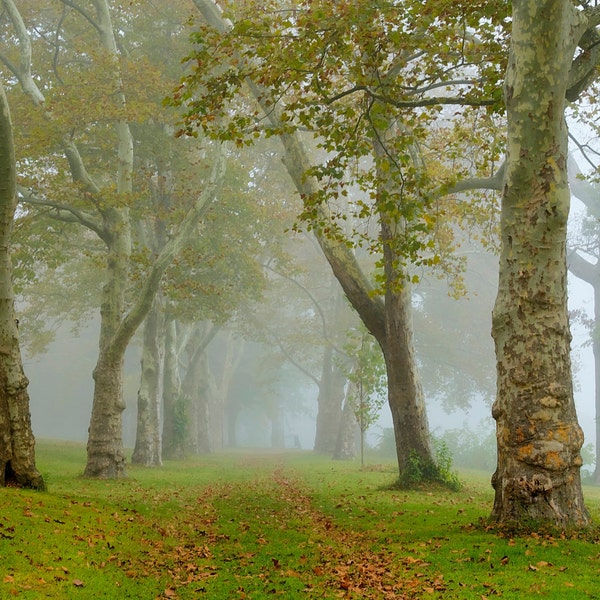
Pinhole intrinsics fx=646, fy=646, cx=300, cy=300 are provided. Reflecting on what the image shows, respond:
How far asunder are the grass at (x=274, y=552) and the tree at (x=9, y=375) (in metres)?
0.78

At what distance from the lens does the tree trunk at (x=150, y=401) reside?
24.3 meters

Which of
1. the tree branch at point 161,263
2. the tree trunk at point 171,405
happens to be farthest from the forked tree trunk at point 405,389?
the tree trunk at point 171,405

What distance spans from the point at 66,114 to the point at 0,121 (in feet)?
23.4

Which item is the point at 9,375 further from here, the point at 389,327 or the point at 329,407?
the point at 329,407

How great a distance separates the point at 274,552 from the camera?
8.77m

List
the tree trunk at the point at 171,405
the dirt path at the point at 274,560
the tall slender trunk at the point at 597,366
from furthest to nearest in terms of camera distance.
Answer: the tall slender trunk at the point at 597,366 → the tree trunk at the point at 171,405 → the dirt path at the point at 274,560

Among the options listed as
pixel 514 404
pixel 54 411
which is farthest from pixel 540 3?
pixel 54 411

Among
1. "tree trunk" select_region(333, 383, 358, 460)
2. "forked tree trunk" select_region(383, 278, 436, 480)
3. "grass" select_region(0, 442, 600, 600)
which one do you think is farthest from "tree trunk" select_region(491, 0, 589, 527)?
"tree trunk" select_region(333, 383, 358, 460)

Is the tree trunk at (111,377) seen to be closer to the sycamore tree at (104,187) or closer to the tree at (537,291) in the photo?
the sycamore tree at (104,187)

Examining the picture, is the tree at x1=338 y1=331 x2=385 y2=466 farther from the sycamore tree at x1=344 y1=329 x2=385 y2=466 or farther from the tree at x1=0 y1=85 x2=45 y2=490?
the tree at x1=0 y1=85 x2=45 y2=490

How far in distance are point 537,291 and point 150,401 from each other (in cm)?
1899

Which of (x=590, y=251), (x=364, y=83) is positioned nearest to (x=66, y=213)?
(x=364, y=83)

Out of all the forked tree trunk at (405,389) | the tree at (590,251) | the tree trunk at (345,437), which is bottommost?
the tree trunk at (345,437)

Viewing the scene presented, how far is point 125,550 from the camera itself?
329 inches
